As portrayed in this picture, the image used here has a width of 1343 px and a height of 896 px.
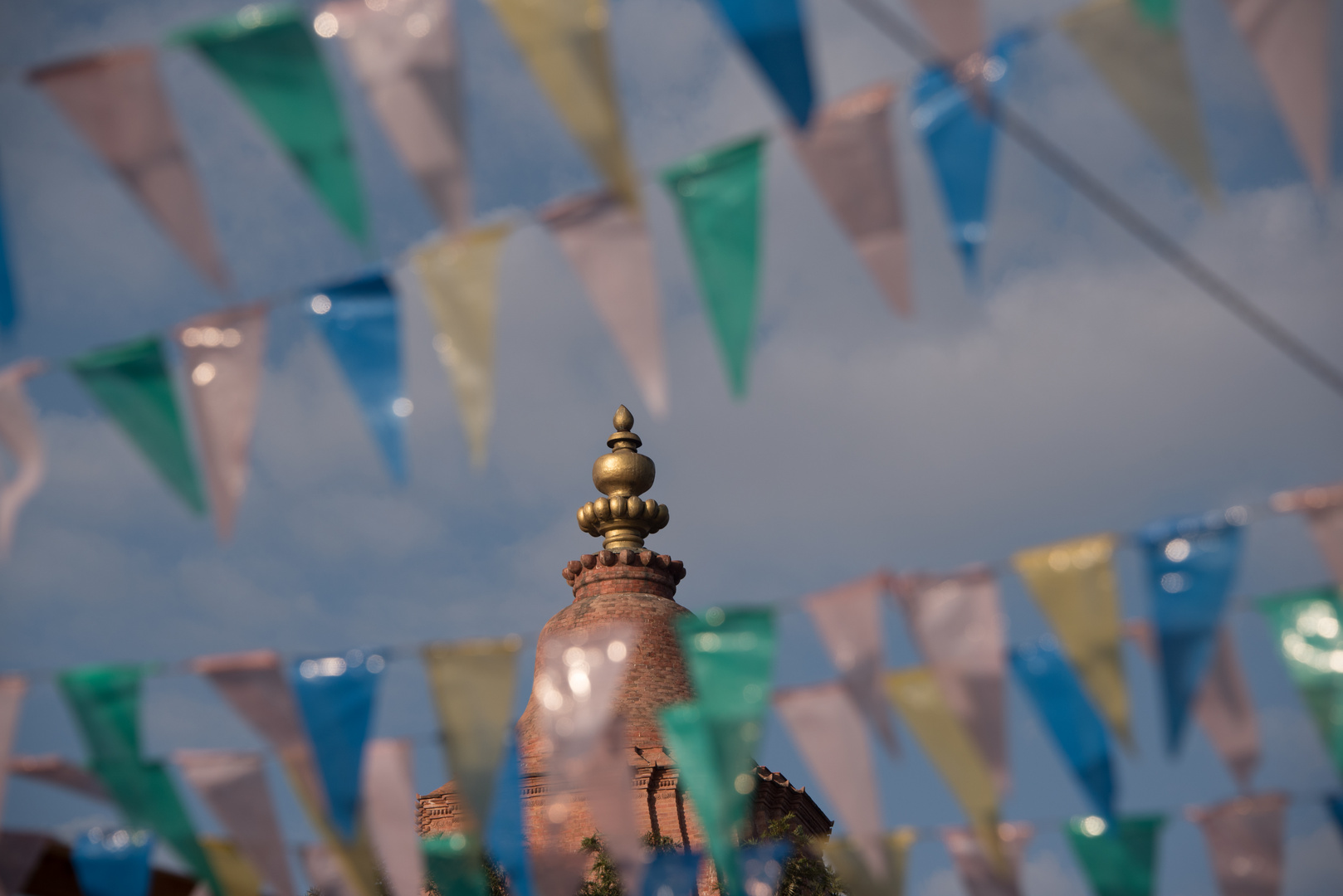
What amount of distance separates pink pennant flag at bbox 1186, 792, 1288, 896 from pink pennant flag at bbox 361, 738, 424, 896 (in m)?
3.71

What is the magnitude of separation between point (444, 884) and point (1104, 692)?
12.3ft

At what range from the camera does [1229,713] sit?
604cm

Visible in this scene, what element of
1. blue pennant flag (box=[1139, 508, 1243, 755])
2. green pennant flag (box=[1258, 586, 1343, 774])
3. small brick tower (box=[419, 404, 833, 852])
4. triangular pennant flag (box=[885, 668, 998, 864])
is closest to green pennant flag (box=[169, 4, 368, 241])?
triangular pennant flag (box=[885, 668, 998, 864])

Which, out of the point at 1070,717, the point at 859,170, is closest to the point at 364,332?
the point at 859,170

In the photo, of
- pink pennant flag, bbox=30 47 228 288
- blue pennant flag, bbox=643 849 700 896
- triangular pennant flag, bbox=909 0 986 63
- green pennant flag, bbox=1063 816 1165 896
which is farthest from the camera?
blue pennant flag, bbox=643 849 700 896

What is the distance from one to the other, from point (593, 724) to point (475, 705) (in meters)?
0.54

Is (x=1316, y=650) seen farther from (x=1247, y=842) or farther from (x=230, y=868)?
(x=230, y=868)

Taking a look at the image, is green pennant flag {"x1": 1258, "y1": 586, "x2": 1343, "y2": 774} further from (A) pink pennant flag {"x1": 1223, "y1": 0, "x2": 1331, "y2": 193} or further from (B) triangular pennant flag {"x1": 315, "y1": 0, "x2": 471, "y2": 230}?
(B) triangular pennant flag {"x1": 315, "y1": 0, "x2": 471, "y2": 230}

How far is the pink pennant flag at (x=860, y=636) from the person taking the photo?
6.08m

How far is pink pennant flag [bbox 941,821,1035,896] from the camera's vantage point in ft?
22.1

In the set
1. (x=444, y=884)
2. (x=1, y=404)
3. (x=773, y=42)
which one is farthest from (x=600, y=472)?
(x=773, y=42)

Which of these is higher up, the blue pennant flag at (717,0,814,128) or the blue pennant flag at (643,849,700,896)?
the blue pennant flag at (717,0,814,128)

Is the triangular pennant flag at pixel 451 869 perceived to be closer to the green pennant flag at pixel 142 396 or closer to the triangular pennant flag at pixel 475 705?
the triangular pennant flag at pixel 475 705

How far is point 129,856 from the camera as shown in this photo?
7.13 meters
